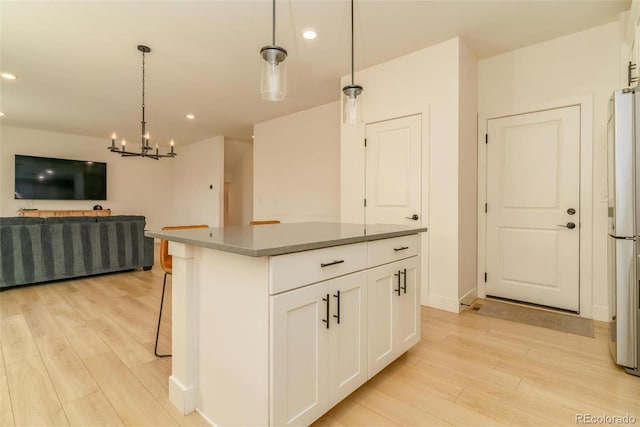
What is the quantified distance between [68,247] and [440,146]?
4814 mm

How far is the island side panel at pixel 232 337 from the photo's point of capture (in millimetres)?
1165

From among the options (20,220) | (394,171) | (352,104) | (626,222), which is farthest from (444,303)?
(20,220)

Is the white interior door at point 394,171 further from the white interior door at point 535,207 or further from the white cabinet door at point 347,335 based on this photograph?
the white cabinet door at point 347,335

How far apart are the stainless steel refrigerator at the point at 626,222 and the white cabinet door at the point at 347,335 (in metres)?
1.62

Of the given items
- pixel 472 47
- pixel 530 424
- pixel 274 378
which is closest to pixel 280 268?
pixel 274 378

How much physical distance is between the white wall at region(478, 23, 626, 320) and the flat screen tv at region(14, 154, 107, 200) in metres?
8.50

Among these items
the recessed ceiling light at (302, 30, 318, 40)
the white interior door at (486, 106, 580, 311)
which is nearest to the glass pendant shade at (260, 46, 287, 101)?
the recessed ceiling light at (302, 30, 318, 40)

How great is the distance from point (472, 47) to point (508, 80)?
0.53 meters

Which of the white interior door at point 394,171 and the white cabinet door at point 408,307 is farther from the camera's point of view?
the white interior door at point 394,171

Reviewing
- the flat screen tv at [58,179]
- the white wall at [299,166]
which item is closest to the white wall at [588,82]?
the white wall at [299,166]

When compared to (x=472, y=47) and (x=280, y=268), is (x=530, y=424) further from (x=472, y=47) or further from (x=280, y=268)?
(x=472, y=47)

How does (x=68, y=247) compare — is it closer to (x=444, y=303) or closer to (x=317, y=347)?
(x=317, y=347)

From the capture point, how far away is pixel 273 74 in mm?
1774

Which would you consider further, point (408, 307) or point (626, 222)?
point (408, 307)
